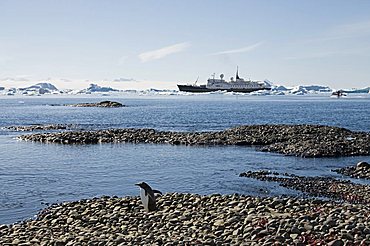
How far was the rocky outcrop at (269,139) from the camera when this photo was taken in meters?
39.5

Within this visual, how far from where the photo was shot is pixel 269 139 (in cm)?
4719

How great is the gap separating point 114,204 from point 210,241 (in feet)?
25.7

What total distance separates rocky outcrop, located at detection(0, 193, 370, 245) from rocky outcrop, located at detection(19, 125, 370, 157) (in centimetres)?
2117

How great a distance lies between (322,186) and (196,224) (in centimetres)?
1229

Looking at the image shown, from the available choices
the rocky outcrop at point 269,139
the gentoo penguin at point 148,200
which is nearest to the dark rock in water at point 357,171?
the rocky outcrop at point 269,139

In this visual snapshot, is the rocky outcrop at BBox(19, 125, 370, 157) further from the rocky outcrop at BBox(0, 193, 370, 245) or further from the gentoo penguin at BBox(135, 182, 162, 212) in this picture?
the gentoo penguin at BBox(135, 182, 162, 212)

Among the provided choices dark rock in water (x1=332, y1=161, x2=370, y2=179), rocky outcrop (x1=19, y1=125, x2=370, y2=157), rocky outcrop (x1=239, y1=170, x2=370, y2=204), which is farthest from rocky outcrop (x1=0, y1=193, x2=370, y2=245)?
rocky outcrop (x1=19, y1=125, x2=370, y2=157)

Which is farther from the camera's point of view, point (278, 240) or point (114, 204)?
point (114, 204)

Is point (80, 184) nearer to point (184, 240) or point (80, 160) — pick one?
point (80, 160)

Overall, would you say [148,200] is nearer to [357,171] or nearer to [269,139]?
[357,171]

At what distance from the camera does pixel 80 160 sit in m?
36.6

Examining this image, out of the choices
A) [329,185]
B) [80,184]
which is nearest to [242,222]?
[329,185]

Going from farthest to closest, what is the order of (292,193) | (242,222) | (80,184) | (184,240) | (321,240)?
(80,184) → (292,193) → (242,222) → (184,240) → (321,240)

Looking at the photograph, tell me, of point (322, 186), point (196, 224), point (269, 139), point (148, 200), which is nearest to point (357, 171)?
point (322, 186)
